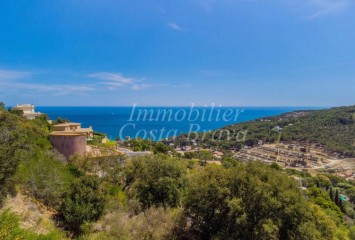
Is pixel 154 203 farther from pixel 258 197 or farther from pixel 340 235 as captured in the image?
pixel 340 235

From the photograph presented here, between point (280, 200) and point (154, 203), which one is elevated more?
point (280, 200)

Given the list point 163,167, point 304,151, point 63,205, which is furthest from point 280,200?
point 304,151

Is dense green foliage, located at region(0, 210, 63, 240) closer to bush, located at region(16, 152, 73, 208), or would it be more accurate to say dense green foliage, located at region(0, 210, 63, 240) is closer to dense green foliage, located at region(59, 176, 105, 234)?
dense green foliage, located at region(59, 176, 105, 234)

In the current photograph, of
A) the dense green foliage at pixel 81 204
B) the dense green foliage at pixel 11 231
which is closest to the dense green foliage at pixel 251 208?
the dense green foliage at pixel 81 204

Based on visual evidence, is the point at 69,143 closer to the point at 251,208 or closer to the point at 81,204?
the point at 81,204

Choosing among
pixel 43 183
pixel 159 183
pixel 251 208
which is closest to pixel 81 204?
pixel 43 183

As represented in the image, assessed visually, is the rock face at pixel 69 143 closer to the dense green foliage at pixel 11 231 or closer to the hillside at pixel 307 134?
the dense green foliage at pixel 11 231

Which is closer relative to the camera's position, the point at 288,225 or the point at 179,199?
the point at 288,225
